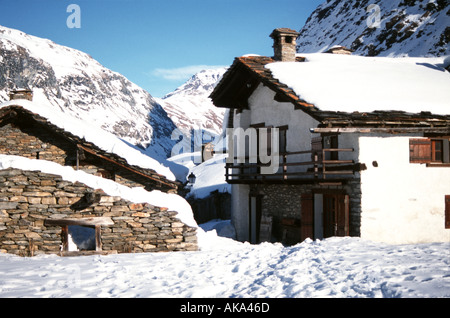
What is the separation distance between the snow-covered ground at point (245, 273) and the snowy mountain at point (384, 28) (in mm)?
34838

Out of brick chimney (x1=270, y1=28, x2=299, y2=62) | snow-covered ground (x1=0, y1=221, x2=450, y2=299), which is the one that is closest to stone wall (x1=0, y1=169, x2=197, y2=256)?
snow-covered ground (x1=0, y1=221, x2=450, y2=299)

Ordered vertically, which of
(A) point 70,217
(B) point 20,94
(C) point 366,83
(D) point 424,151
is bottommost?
(A) point 70,217

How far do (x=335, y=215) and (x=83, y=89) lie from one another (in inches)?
2701

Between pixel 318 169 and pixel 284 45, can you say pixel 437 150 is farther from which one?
pixel 284 45

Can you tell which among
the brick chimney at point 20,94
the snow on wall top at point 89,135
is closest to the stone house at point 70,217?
the snow on wall top at point 89,135

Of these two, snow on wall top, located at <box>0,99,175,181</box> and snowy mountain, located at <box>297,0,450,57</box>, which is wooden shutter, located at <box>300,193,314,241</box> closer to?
snow on wall top, located at <box>0,99,175,181</box>

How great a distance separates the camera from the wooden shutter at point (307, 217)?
13.6 meters

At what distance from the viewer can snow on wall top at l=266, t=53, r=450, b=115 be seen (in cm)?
1238

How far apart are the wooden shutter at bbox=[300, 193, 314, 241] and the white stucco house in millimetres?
39

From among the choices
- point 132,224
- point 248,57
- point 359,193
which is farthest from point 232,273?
point 248,57

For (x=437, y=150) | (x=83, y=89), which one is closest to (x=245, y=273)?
(x=437, y=150)

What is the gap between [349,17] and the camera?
66625 millimetres

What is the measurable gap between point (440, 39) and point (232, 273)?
41169 millimetres

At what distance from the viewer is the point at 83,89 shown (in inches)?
2771
